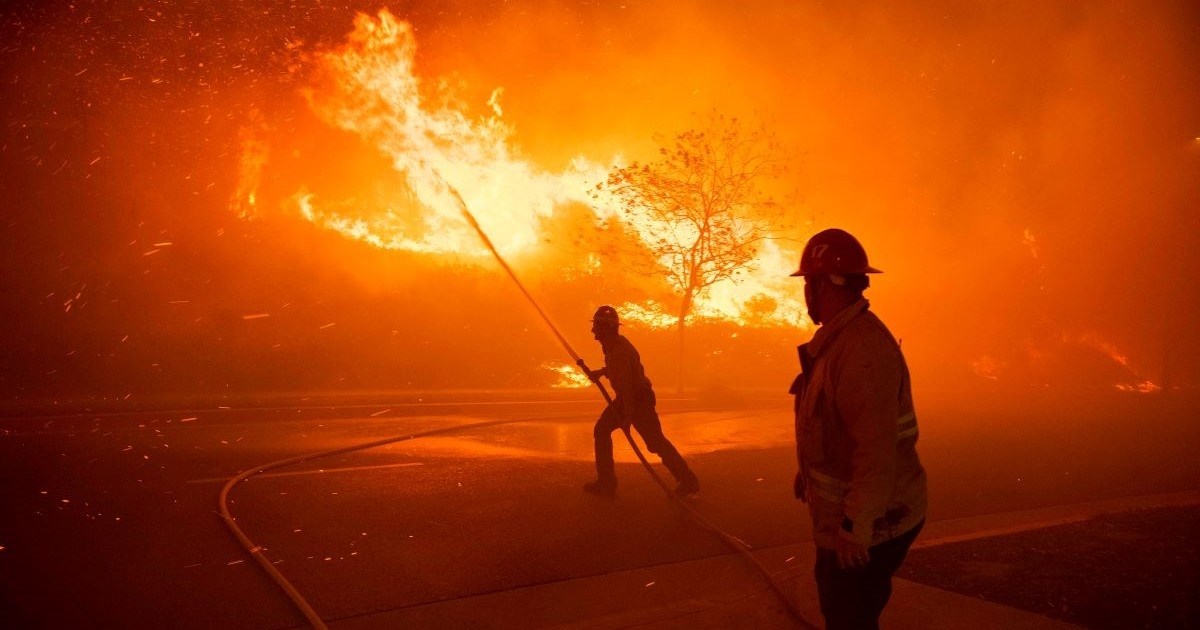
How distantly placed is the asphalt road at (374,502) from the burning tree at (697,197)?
9726 mm

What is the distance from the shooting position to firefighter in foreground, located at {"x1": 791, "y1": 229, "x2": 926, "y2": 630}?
9.01 ft

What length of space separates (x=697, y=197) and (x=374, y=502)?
17.4m

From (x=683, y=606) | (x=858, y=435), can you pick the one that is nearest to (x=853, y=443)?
(x=858, y=435)

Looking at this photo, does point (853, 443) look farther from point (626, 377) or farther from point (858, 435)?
point (626, 377)

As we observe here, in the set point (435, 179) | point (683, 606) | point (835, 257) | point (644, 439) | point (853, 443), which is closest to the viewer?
point (853, 443)

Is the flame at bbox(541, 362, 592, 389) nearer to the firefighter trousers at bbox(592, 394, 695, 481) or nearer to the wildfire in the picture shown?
the wildfire

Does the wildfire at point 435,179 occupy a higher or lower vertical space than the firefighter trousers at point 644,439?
higher

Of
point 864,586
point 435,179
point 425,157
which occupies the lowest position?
point 864,586

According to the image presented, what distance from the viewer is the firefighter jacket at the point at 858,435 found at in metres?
2.74

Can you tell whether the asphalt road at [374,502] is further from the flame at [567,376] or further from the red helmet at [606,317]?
the flame at [567,376]

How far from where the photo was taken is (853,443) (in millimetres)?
2906

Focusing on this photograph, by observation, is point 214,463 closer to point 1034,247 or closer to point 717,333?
point 717,333

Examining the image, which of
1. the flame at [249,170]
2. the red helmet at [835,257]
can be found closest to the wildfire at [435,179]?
the flame at [249,170]

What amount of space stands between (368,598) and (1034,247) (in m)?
37.7
